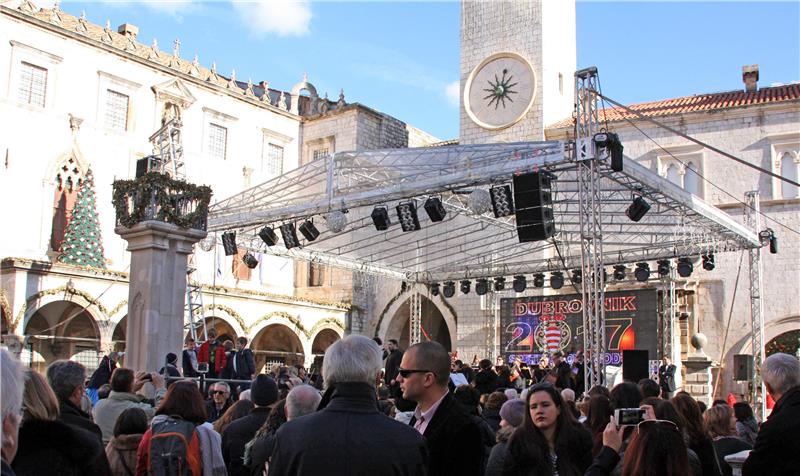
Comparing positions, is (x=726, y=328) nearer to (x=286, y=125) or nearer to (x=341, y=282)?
(x=341, y=282)

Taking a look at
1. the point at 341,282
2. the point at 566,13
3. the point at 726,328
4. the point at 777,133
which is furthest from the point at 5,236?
the point at 777,133

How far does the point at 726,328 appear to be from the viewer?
24109 millimetres

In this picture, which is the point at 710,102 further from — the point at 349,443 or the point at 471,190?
the point at 349,443

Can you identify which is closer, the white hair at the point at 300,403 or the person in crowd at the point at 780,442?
the person in crowd at the point at 780,442

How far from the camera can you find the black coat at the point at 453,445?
11.8 feet

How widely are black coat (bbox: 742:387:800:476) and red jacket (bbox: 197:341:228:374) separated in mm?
11158

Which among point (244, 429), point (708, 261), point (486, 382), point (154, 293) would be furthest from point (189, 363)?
point (708, 261)

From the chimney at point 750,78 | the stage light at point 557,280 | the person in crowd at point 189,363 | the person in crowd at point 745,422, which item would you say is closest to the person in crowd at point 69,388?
the person in crowd at point 745,422

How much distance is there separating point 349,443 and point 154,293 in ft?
33.4

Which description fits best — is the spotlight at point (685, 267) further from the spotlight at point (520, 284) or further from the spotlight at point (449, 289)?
the spotlight at point (449, 289)

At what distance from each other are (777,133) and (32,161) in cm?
2219

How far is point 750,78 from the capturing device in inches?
1060

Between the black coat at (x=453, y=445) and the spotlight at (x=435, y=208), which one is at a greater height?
the spotlight at (x=435, y=208)

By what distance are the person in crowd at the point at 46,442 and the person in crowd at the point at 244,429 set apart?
2.22 metres
